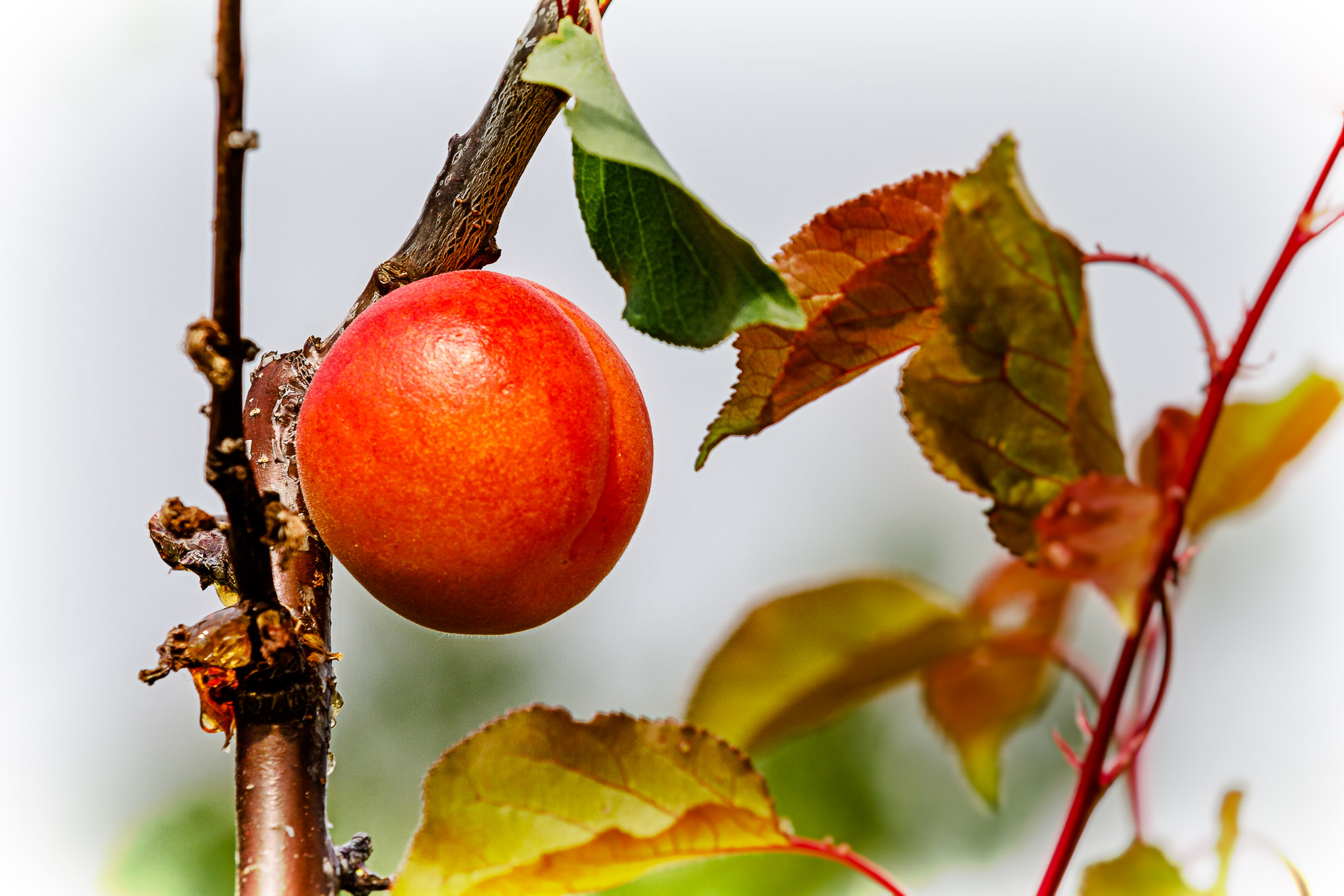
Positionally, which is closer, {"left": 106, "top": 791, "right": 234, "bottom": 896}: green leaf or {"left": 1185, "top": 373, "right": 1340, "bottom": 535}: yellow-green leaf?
{"left": 1185, "top": 373, "right": 1340, "bottom": 535}: yellow-green leaf

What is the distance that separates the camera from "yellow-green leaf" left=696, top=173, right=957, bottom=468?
1.69 ft

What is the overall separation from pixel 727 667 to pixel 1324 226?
1.01 feet

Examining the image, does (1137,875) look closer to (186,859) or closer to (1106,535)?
(1106,535)

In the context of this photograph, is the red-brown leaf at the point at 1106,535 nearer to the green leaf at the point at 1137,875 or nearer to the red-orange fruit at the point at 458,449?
the green leaf at the point at 1137,875

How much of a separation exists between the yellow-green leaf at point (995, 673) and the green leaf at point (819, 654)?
0.02 meters

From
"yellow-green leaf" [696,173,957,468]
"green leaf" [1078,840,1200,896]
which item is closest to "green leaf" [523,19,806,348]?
"yellow-green leaf" [696,173,957,468]

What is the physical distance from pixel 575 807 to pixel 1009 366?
0.26 metres

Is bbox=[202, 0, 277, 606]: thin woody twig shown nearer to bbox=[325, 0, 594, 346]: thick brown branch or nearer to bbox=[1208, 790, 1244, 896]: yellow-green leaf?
bbox=[325, 0, 594, 346]: thick brown branch

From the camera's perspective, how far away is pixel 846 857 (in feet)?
1.47

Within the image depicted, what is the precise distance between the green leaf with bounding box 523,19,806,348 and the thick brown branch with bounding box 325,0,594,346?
0.58 feet

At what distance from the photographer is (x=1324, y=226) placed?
1.27 feet

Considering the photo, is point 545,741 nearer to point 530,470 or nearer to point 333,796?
point 530,470

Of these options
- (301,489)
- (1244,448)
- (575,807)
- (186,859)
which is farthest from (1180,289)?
(186,859)

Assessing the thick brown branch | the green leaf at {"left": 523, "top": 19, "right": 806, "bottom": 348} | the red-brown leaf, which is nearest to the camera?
the red-brown leaf
